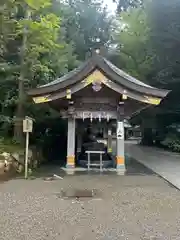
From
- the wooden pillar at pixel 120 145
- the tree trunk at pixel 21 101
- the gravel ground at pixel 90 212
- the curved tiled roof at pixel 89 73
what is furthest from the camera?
the tree trunk at pixel 21 101

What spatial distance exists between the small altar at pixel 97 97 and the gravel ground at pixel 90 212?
307cm

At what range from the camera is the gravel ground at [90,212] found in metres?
3.94

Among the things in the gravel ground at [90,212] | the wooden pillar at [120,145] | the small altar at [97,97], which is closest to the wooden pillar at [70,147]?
the small altar at [97,97]

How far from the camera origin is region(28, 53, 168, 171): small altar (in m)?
9.79

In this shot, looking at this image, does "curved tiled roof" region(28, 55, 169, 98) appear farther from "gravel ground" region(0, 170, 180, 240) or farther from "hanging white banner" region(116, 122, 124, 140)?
"gravel ground" region(0, 170, 180, 240)

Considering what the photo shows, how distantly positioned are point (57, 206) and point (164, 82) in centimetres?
1548

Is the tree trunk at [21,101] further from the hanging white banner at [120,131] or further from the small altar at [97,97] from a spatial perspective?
the hanging white banner at [120,131]

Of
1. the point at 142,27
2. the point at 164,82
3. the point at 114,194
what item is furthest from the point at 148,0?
the point at 114,194

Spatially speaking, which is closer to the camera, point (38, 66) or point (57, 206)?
point (57, 206)

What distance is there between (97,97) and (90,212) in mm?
6354

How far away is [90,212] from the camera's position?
498 centimetres

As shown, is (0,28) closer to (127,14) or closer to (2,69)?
(2,69)

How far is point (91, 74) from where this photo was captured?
386 inches

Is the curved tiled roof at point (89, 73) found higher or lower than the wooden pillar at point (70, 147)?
higher
